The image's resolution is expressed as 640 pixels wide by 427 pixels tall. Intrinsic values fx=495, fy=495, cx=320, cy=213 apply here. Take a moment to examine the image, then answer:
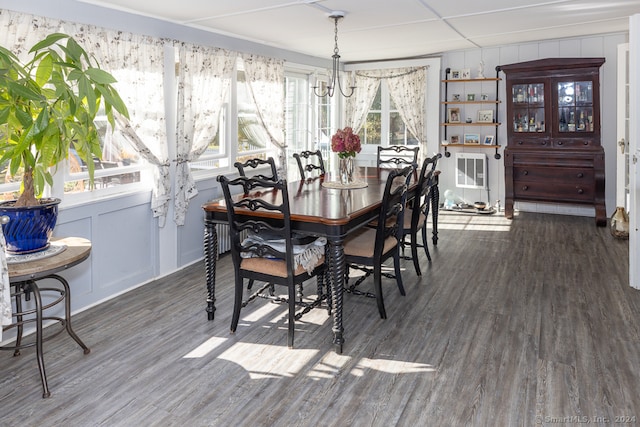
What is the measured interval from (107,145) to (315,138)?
359 cm

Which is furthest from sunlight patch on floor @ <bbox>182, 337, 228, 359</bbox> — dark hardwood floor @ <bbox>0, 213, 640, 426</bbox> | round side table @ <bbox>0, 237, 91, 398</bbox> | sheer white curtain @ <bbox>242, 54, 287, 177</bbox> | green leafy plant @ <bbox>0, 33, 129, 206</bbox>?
sheer white curtain @ <bbox>242, 54, 287, 177</bbox>

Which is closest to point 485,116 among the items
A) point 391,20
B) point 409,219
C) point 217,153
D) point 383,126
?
point 383,126

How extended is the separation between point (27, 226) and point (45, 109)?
624 millimetres

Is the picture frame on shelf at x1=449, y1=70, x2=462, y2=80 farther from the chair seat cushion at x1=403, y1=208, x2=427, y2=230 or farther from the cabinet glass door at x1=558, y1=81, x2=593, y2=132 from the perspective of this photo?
the chair seat cushion at x1=403, y1=208, x2=427, y2=230

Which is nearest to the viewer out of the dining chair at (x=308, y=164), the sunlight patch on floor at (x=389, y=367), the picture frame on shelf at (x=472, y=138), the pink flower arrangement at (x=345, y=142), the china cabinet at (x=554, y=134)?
the sunlight patch on floor at (x=389, y=367)

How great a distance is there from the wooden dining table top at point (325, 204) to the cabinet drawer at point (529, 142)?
2967 millimetres

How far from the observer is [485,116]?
696 centimetres

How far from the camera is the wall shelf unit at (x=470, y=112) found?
22.7 feet

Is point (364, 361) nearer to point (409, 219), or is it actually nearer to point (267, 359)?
point (267, 359)

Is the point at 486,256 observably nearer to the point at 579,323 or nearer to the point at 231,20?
the point at 579,323

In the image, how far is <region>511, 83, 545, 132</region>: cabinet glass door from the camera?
6383 millimetres

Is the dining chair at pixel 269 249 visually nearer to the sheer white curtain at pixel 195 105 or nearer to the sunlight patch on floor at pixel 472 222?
the sheer white curtain at pixel 195 105

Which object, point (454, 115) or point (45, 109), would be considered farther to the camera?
point (454, 115)

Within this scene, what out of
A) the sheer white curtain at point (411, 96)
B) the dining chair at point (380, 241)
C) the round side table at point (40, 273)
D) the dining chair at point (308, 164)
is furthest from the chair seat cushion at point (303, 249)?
the sheer white curtain at point (411, 96)
